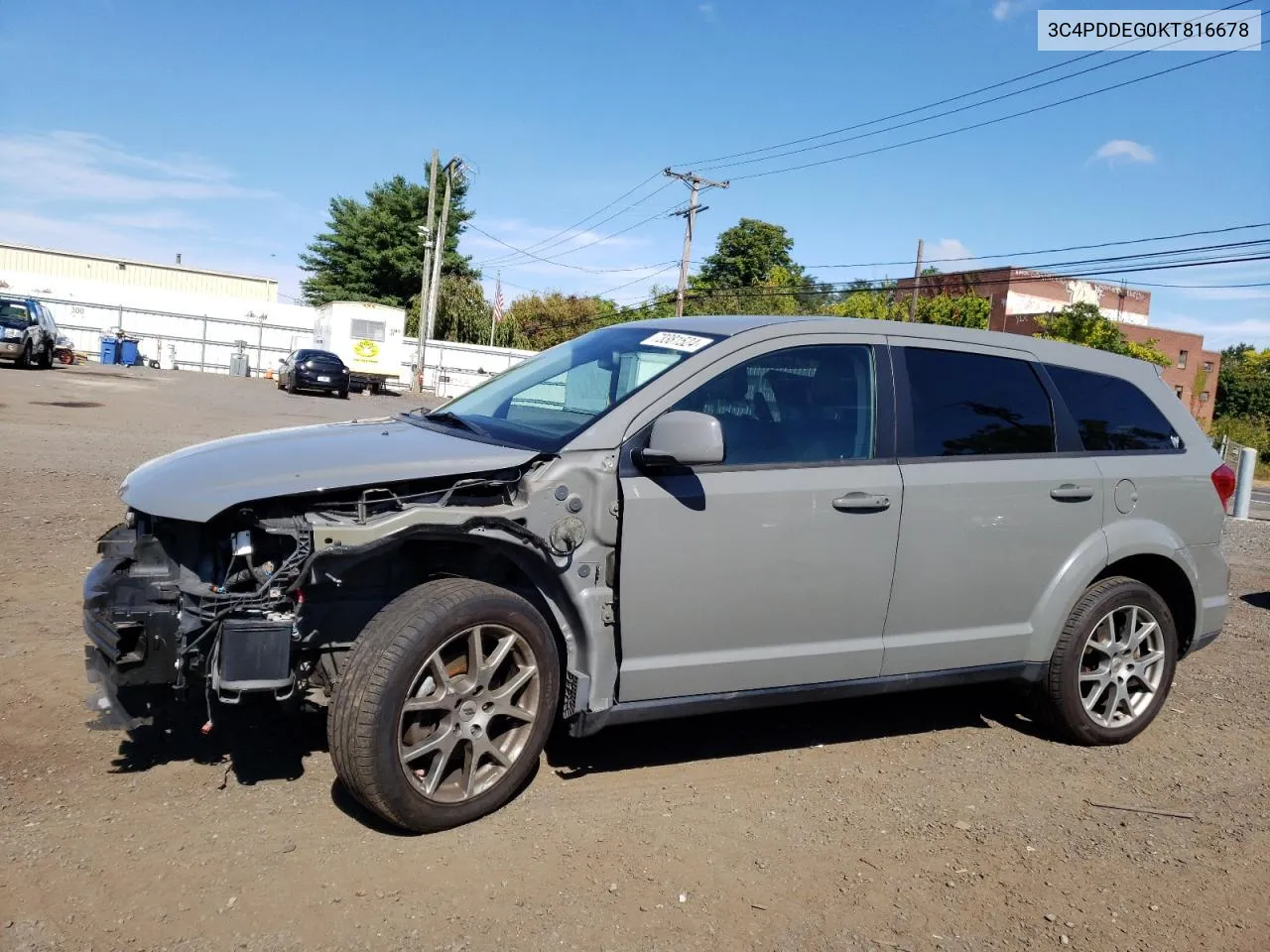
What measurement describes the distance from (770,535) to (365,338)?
38.5m

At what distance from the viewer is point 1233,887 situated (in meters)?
3.58

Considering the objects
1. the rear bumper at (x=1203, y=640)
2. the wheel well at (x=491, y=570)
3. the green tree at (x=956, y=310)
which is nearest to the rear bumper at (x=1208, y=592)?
the rear bumper at (x=1203, y=640)

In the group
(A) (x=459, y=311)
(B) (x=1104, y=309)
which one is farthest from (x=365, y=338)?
(B) (x=1104, y=309)

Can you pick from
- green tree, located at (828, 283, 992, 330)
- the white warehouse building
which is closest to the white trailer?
the white warehouse building

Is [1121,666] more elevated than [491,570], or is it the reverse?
[491,570]

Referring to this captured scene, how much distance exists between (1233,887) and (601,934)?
229 cm

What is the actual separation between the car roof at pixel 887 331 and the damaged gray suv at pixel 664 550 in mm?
19

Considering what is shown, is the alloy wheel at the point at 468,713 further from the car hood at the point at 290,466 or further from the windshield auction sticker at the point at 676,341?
the windshield auction sticker at the point at 676,341

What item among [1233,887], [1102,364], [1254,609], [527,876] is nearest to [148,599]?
[527,876]

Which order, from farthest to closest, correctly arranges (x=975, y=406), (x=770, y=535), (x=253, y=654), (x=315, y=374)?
1. (x=315, y=374)
2. (x=975, y=406)
3. (x=770, y=535)
4. (x=253, y=654)

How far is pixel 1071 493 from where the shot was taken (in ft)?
15.0

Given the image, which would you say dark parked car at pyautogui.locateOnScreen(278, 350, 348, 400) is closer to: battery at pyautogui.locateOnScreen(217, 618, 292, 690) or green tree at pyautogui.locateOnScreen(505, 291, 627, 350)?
battery at pyautogui.locateOnScreen(217, 618, 292, 690)

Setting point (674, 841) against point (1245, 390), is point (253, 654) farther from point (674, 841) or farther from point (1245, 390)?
point (1245, 390)

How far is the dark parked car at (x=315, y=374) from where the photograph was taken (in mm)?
32906
